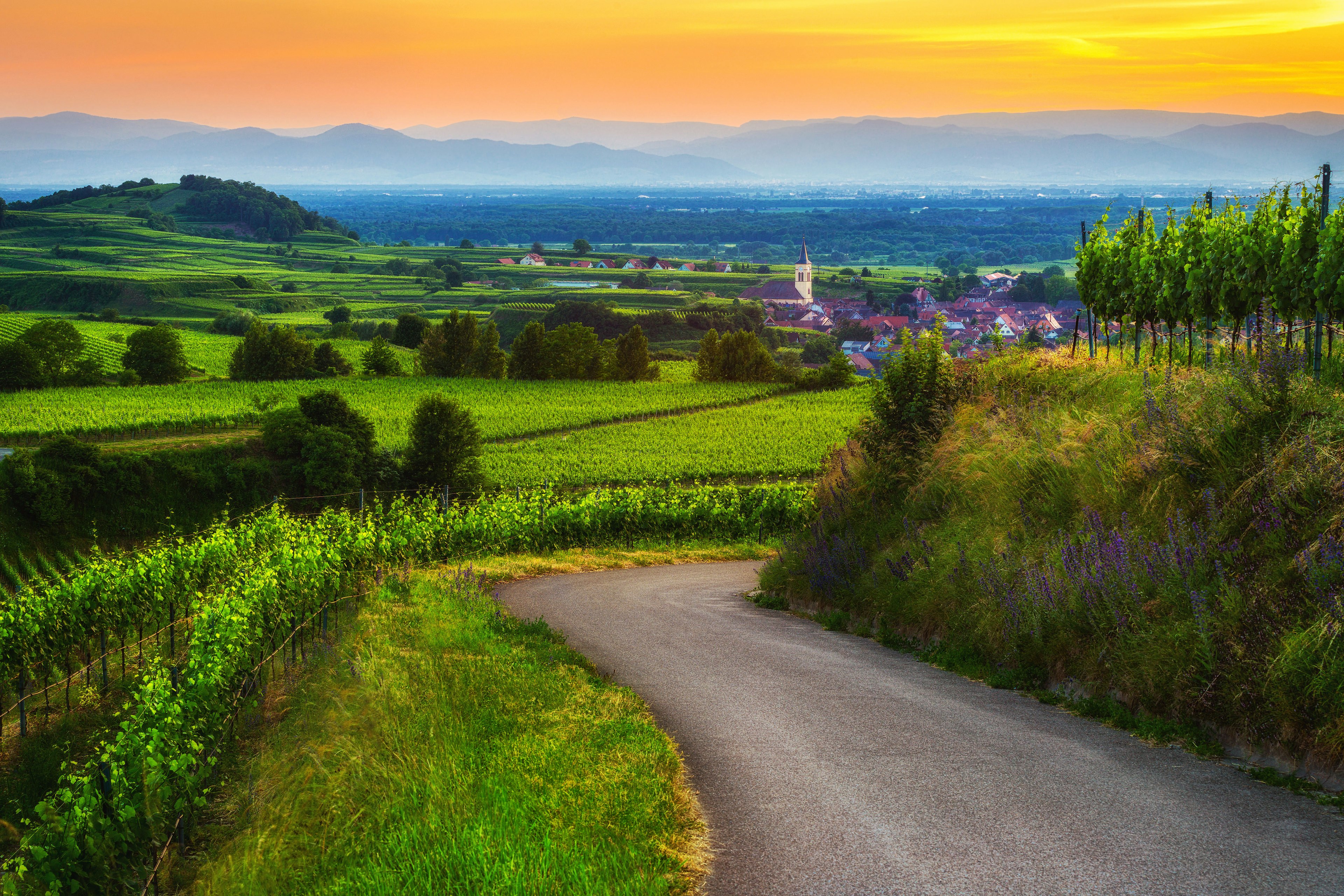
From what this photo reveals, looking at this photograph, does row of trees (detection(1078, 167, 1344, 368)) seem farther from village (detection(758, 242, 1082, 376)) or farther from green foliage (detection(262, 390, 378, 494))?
village (detection(758, 242, 1082, 376))

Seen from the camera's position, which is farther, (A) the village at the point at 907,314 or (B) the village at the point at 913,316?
(A) the village at the point at 907,314

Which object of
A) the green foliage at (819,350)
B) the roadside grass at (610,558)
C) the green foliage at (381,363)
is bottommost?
the green foliage at (819,350)

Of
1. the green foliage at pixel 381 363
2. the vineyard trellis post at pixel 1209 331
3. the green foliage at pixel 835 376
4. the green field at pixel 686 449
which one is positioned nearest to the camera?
the vineyard trellis post at pixel 1209 331

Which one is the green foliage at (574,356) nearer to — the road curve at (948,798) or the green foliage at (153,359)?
the green foliage at (153,359)

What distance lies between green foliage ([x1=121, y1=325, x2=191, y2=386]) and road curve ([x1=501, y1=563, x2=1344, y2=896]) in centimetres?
8055

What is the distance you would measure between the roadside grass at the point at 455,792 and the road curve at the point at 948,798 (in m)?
0.44

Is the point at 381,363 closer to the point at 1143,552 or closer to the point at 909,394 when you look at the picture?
the point at 909,394

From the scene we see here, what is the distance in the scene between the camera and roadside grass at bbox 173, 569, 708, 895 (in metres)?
5.48

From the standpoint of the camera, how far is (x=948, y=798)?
20.5ft

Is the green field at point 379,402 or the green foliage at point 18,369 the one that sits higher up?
the green foliage at point 18,369

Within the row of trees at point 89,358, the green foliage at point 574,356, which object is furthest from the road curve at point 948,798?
the row of trees at point 89,358

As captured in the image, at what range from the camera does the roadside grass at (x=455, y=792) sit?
5.48m

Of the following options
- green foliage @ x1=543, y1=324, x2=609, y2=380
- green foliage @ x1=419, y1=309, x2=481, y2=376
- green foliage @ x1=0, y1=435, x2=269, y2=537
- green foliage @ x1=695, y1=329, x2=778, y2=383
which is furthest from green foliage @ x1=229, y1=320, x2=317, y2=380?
green foliage @ x1=695, y1=329, x2=778, y2=383

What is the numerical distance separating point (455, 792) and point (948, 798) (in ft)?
10.1
